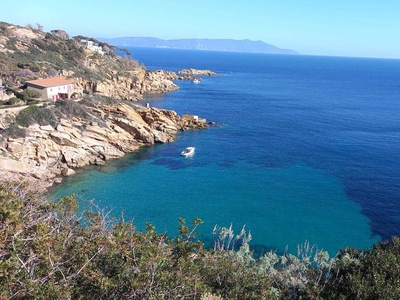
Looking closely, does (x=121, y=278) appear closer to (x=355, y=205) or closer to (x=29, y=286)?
(x=29, y=286)

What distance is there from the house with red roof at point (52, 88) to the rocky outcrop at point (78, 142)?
21.8 ft

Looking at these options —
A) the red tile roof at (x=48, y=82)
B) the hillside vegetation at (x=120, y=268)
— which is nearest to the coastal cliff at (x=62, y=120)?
the red tile roof at (x=48, y=82)

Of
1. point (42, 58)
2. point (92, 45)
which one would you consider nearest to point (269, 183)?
point (42, 58)

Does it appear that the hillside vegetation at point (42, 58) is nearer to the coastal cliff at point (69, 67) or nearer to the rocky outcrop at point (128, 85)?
the coastal cliff at point (69, 67)

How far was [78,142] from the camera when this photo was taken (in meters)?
42.6

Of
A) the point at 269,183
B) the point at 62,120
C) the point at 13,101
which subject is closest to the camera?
the point at 269,183

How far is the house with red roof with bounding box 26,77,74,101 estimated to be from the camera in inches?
2005

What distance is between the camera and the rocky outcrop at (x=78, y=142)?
3612 cm

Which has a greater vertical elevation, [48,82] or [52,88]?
[48,82]

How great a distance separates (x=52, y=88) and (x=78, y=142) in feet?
47.7

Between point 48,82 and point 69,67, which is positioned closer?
point 48,82

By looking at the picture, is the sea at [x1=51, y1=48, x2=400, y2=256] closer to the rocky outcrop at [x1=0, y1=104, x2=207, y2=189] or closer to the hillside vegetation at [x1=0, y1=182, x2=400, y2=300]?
the rocky outcrop at [x1=0, y1=104, x2=207, y2=189]

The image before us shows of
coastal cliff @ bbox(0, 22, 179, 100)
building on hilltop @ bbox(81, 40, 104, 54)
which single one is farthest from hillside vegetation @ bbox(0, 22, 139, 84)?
building on hilltop @ bbox(81, 40, 104, 54)

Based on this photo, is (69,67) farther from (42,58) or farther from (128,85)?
(128,85)
